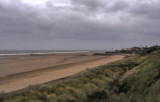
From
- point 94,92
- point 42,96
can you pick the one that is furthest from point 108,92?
point 42,96

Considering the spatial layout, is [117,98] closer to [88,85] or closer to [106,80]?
[88,85]

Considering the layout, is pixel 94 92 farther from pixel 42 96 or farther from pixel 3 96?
pixel 3 96

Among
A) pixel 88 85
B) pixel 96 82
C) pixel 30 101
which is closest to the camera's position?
pixel 30 101

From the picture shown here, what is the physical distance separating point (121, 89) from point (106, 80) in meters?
1.59

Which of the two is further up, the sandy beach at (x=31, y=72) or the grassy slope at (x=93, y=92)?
the grassy slope at (x=93, y=92)

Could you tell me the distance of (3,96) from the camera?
772 cm

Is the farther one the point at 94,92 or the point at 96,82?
the point at 96,82

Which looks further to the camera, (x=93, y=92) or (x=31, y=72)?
(x=31, y=72)

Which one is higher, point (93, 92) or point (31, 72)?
point (93, 92)

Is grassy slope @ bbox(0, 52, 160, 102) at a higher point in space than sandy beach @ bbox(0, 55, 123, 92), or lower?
higher

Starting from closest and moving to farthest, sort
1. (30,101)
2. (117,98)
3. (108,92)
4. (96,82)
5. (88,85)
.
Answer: (30,101) → (117,98) → (108,92) → (88,85) → (96,82)

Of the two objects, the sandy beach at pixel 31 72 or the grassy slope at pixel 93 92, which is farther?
the sandy beach at pixel 31 72

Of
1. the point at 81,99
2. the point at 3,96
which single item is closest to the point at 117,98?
the point at 81,99

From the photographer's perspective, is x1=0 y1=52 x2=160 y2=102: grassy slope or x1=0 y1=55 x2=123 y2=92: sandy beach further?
x1=0 y1=55 x2=123 y2=92: sandy beach
